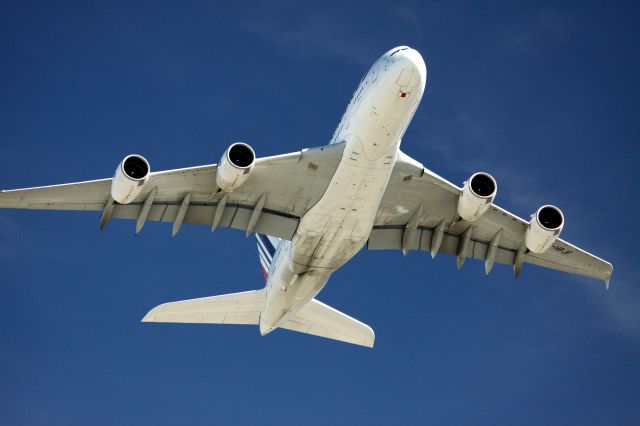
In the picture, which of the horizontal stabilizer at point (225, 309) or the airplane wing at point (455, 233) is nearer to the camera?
the airplane wing at point (455, 233)

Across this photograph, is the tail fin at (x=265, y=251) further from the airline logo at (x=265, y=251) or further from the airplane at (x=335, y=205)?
the airplane at (x=335, y=205)

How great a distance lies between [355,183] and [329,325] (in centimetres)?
932

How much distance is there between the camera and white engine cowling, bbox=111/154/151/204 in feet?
90.2

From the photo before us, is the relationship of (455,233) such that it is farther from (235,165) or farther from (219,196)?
(235,165)

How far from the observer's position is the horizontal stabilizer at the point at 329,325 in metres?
36.2

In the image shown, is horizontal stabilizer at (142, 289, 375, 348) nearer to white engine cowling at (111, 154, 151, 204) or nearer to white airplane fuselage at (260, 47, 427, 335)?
white airplane fuselage at (260, 47, 427, 335)

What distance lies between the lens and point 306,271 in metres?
31.4

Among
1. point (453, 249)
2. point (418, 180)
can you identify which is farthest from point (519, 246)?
point (418, 180)

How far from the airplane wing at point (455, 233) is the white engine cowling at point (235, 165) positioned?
5063mm

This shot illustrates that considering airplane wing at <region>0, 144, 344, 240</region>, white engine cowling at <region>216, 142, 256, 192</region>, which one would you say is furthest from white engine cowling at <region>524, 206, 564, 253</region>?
white engine cowling at <region>216, 142, 256, 192</region>

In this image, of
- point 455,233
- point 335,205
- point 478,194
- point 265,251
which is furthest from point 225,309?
point 478,194

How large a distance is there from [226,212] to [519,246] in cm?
1000

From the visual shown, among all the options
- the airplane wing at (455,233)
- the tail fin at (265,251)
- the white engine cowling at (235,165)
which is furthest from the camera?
the tail fin at (265,251)

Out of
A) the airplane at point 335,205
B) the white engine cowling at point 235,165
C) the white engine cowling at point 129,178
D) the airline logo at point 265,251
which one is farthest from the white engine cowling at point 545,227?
the white engine cowling at point 129,178
